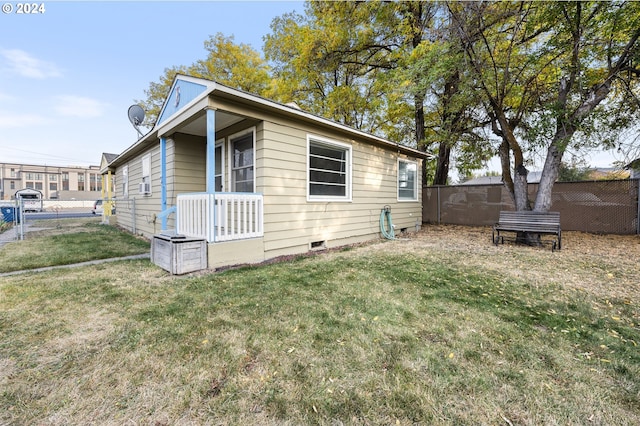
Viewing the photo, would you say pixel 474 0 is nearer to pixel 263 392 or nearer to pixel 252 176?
pixel 252 176

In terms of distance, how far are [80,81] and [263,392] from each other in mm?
17746

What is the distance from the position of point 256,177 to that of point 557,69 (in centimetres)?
728

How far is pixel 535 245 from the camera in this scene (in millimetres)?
6156

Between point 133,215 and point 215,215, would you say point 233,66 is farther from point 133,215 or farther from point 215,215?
point 215,215

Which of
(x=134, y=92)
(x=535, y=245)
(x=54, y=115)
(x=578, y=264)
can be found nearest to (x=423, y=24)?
(x=535, y=245)

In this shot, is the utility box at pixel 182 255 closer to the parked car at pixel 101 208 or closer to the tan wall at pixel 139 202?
the tan wall at pixel 139 202

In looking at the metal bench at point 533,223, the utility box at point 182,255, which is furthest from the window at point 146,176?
the metal bench at point 533,223

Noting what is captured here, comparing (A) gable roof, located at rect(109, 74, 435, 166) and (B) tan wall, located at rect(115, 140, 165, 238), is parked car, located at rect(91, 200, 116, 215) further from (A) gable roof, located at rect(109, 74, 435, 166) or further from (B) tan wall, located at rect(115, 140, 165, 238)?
(A) gable roof, located at rect(109, 74, 435, 166)

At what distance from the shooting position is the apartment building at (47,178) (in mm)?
48750

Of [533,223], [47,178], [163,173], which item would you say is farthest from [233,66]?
[47,178]

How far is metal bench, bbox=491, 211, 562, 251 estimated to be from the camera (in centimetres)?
574

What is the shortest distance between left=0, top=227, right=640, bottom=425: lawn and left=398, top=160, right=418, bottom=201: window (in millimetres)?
5116

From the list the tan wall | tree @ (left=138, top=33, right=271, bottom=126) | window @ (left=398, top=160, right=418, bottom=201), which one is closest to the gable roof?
the tan wall

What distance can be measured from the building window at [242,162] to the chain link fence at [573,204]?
8.56 m
